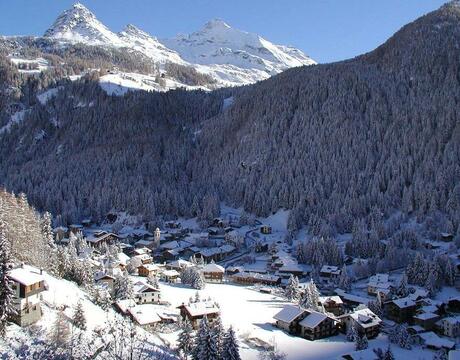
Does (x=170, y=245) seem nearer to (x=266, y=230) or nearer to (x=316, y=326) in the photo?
(x=266, y=230)

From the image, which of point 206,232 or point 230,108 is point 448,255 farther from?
point 230,108

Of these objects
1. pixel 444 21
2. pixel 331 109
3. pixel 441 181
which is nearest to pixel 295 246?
pixel 441 181

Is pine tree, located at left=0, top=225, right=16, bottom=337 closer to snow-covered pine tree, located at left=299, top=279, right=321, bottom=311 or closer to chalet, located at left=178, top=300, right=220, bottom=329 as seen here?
chalet, located at left=178, top=300, right=220, bottom=329

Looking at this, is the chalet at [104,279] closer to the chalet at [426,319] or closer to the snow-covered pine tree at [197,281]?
the snow-covered pine tree at [197,281]

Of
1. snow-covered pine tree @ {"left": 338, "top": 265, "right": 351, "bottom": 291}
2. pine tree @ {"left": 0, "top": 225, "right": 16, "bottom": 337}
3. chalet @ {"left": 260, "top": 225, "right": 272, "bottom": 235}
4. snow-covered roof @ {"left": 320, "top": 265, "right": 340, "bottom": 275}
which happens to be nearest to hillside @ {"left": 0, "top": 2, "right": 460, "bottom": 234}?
chalet @ {"left": 260, "top": 225, "right": 272, "bottom": 235}

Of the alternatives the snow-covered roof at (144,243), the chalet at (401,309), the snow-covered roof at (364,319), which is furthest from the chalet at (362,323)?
the snow-covered roof at (144,243)

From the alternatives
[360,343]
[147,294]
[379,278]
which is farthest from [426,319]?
[147,294]
